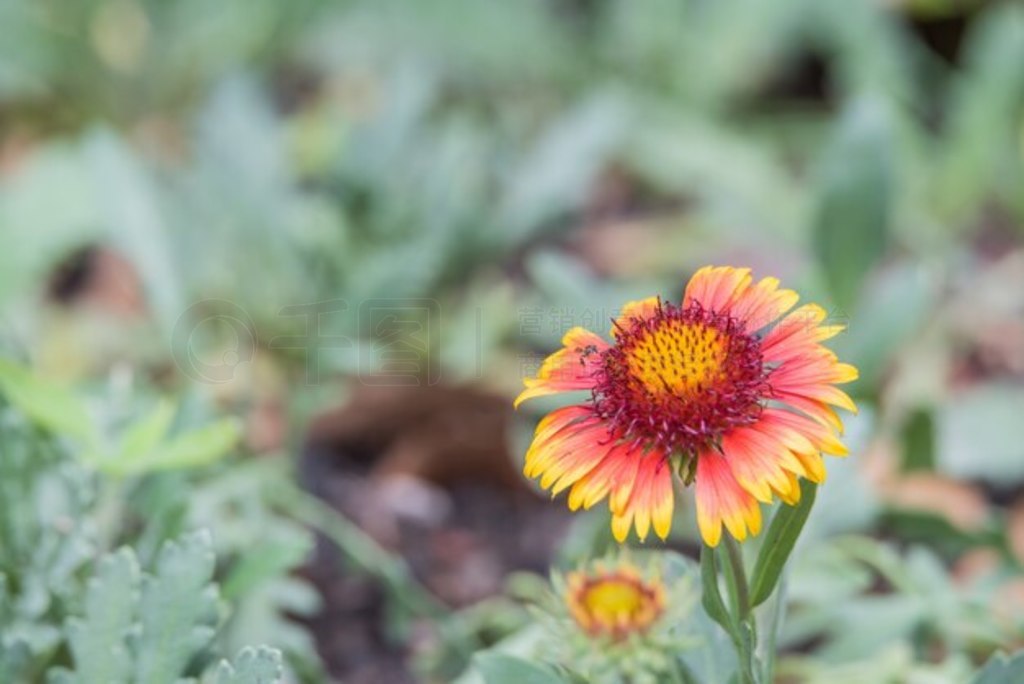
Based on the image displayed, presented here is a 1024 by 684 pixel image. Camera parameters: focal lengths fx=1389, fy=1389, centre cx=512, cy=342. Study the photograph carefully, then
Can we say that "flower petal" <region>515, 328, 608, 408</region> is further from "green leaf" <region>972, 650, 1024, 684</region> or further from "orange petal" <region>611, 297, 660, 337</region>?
"green leaf" <region>972, 650, 1024, 684</region>

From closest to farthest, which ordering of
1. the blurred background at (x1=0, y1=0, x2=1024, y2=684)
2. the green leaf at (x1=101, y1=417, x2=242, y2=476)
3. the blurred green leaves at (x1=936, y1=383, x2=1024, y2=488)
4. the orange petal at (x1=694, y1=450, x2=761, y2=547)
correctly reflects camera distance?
1. the orange petal at (x1=694, y1=450, x2=761, y2=547)
2. the green leaf at (x1=101, y1=417, x2=242, y2=476)
3. the blurred background at (x1=0, y1=0, x2=1024, y2=684)
4. the blurred green leaves at (x1=936, y1=383, x2=1024, y2=488)

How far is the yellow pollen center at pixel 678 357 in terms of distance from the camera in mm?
854

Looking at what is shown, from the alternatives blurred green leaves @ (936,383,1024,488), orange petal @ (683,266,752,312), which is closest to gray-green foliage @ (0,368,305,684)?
orange petal @ (683,266,752,312)

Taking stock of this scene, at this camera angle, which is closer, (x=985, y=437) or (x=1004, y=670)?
(x=1004, y=670)

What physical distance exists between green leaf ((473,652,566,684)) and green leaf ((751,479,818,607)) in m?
0.15

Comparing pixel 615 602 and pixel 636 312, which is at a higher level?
pixel 636 312

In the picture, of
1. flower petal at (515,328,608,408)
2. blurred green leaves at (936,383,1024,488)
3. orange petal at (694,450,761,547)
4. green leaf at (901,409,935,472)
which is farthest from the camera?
blurred green leaves at (936,383,1024,488)

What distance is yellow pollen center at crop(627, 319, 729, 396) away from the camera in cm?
85

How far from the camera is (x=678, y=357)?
2.85 ft

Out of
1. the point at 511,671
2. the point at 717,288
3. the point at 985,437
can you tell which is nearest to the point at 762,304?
the point at 717,288

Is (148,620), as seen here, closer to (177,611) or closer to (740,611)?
(177,611)

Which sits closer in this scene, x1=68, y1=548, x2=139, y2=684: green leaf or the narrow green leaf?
the narrow green leaf

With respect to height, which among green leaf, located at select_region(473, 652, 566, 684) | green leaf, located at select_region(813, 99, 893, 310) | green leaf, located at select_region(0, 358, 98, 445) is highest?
green leaf, located at select_region(813, 99, 893, 310)

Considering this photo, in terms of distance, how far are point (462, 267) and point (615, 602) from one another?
89cm
